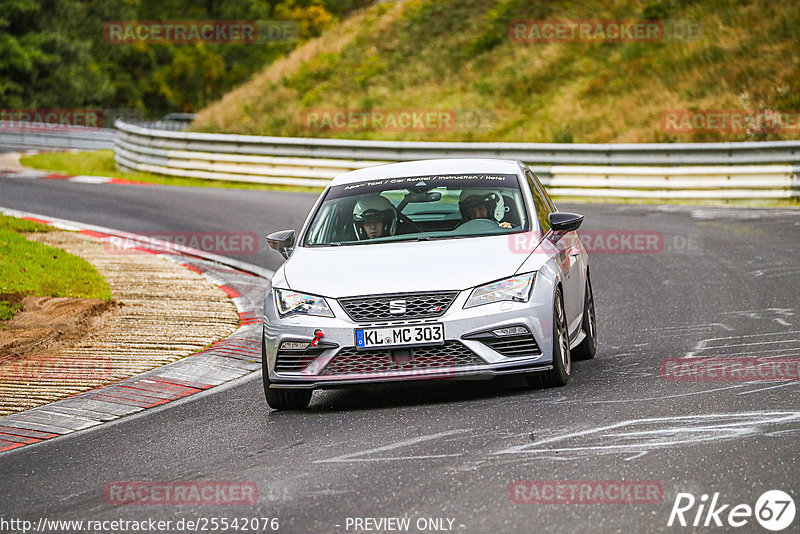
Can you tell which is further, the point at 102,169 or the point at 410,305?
the point at 102,169

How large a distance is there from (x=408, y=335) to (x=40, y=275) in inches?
290

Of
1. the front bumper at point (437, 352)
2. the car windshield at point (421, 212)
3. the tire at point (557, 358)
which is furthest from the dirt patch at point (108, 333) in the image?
the tire at point (557, 358)

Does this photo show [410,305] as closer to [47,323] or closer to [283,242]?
[283,242]

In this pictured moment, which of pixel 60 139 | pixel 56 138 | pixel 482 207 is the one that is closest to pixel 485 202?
pixel 482 207

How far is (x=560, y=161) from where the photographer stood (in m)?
24.4

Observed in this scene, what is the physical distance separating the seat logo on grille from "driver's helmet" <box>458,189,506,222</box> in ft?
4.91

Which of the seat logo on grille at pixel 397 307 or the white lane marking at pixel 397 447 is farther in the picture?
the seat logo on grille at pixel 397 307

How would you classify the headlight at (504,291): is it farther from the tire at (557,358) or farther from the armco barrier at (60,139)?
the armco barrier at (60,139)

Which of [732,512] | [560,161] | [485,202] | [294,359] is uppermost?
[485,202]

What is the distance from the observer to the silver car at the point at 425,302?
801cm

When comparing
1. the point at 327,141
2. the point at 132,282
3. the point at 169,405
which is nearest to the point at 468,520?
the point at 169,405

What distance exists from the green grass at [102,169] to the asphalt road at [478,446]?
17010 mm

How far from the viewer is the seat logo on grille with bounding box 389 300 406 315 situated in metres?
7.99

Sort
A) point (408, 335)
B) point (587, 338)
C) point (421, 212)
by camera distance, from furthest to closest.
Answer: point (587, 338)
point (421, 212)
point (408, 335)
